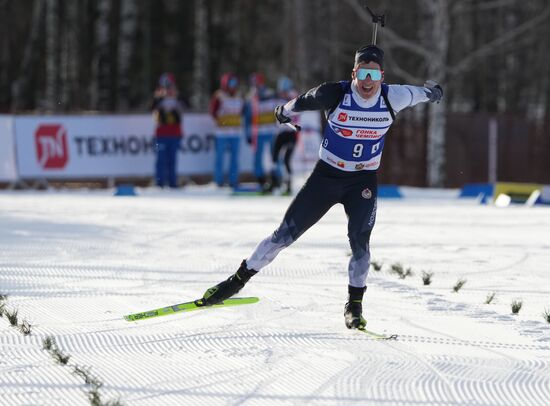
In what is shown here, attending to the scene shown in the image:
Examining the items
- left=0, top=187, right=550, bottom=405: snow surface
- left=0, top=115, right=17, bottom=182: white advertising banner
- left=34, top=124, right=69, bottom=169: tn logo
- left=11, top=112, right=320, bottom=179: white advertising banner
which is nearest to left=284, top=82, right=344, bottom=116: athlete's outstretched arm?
left=0, top=187, right=550, bottom=405: snow surface

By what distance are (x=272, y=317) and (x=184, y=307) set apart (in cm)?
56

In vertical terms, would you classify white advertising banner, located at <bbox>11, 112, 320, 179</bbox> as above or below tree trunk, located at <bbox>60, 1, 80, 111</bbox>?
below

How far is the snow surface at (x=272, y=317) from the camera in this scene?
4.67 metres

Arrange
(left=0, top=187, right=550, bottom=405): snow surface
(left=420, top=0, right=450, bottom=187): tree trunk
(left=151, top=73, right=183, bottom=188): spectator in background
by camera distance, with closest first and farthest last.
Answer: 1. (left=0, top=187, right=550, bottom=405): snow surface
2. (left=151, top=73, right=183, bottom=188): spectator in background
3. (left=420, top=0, right=450, bottom=187): tree trunk

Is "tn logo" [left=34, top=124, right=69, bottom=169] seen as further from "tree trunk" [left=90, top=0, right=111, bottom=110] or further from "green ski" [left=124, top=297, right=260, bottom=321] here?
"green ski" [left=124, top=297, right=260, bottom=321]

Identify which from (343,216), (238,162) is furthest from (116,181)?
(343,216)

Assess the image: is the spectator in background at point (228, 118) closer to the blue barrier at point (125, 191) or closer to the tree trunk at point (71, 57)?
the blue barrier at point (125, 191)

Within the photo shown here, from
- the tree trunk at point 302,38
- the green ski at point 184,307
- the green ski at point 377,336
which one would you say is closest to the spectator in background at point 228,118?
the tree trunk at point 302,38

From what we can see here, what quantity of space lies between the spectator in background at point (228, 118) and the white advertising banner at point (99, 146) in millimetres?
932

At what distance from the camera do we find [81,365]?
16.4 feet

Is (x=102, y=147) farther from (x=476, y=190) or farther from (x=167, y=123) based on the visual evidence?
(x=476, y=190)

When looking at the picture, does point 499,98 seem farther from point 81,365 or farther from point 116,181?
point 81,365

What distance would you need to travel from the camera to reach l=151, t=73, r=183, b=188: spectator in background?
17.0 m

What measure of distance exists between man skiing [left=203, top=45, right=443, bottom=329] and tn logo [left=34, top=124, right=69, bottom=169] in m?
11.9
